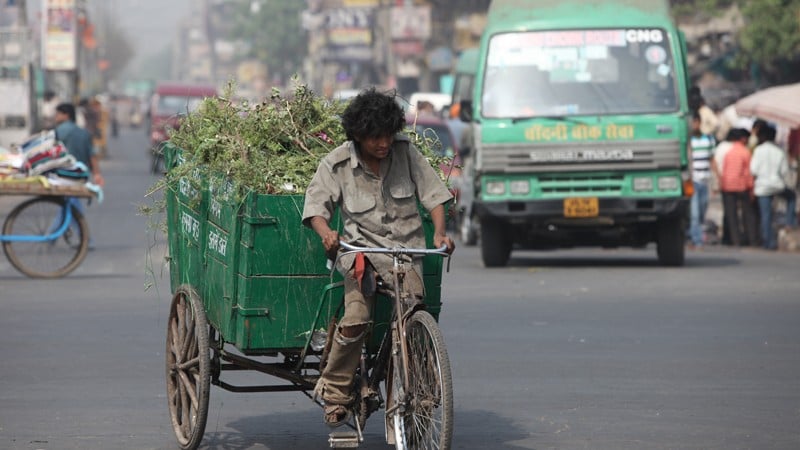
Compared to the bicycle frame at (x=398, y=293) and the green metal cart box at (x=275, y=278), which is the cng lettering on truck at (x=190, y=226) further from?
the bicycle frame at (x=398, y=293)

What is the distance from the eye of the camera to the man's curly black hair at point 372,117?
613cm

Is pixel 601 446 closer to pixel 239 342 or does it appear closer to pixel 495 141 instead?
pixel 239 342

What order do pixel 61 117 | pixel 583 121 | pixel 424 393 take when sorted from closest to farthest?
pixel 424 393, pixel 583 121, pixel 61 117

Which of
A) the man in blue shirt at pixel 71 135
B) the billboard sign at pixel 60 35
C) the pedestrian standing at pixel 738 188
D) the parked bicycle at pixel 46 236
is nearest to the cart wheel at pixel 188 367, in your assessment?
the parked bicycle at pixel 46 236

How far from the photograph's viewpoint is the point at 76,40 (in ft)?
203

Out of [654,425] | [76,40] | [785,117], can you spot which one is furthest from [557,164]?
[76,40]

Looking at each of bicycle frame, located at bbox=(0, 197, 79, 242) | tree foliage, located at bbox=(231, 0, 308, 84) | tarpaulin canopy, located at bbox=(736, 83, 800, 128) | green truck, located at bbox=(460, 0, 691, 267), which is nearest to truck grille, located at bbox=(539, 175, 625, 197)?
green truck, located at bbox=(460, 0, 691, 267)

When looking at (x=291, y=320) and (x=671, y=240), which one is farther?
(x=671, y=240)

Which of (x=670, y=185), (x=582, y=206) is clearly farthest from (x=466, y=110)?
(x=670, y=185)

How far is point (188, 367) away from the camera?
6.91 meters

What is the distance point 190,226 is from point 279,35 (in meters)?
124

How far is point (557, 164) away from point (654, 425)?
334 inches

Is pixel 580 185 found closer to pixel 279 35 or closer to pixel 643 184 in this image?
pixel 643 184

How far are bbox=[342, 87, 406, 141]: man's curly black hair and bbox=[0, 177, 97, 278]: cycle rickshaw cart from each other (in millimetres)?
8711
